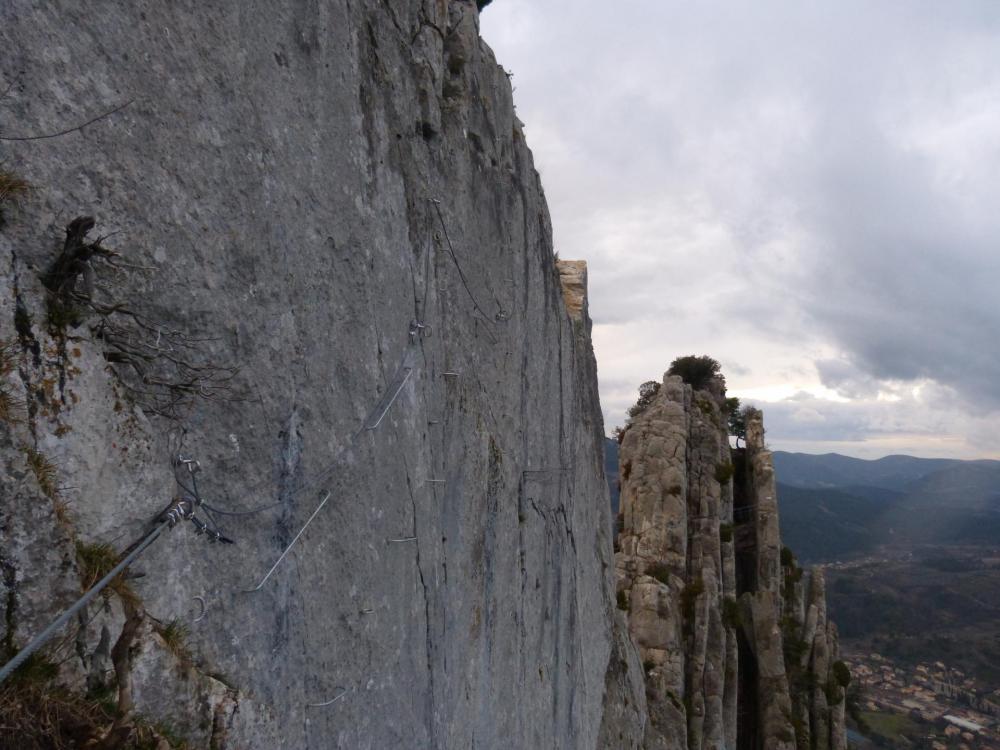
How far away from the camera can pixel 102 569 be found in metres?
3.89

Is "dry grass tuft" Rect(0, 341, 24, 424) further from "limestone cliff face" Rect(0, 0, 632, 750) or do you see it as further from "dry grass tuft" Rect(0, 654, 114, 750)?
"dry grass tuft" Rect(0, 654, 114, 750)

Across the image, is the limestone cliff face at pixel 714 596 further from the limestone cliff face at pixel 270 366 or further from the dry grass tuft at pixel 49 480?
the dry grass tuft at pixel 49 480

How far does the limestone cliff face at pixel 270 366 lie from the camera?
3.92 meters

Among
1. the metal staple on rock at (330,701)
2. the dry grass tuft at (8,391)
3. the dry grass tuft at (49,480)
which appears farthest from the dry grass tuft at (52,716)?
the metal staple on rock at (330,701)

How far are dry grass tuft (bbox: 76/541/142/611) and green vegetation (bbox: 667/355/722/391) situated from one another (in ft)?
166

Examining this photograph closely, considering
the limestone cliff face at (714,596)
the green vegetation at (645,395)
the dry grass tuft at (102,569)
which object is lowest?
the limestone cliff face at (714,596)

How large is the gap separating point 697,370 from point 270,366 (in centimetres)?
5022

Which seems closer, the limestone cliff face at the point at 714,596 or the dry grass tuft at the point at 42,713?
the dry grass tuft at the point at 42,713

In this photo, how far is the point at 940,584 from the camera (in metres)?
196

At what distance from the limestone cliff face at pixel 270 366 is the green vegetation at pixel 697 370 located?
43366 millimetres

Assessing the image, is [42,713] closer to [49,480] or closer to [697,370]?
[49,480]

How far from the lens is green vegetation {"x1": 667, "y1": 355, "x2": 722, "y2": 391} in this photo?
51906 millimetres

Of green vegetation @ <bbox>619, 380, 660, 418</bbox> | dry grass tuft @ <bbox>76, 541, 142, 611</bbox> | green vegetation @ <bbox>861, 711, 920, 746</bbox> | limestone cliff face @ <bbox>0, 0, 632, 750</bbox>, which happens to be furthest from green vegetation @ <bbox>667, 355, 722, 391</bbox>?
green vegetation @ <bbox>861, 711, 920, 746</bbox>

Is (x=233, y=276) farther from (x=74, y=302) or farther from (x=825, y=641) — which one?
(x=825, y=641)
